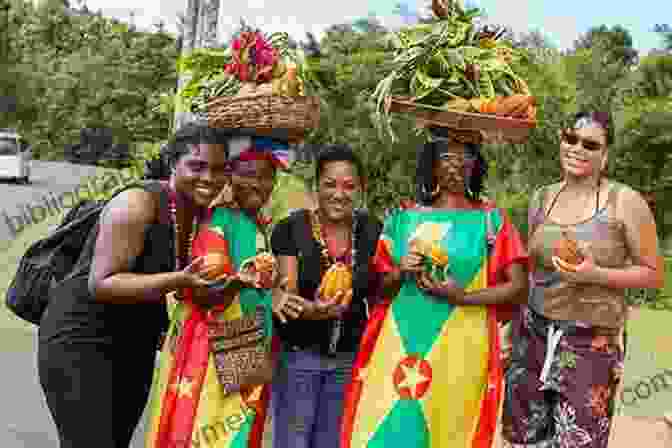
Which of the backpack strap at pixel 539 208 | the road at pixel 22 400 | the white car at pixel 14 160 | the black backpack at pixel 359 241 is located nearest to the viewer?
the black backpack at pixel 359 241

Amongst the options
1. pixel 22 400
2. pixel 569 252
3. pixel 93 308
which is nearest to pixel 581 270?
pixel 569 252

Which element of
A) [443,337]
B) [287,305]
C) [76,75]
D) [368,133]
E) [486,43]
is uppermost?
[76,75]

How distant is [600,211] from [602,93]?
15280 millimetres

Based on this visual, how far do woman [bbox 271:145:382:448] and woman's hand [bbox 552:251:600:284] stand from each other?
0.73 m

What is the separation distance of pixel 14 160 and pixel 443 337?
25.0 meters

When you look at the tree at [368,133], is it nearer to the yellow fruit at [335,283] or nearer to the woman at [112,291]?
the yellow fruit at [335,283]

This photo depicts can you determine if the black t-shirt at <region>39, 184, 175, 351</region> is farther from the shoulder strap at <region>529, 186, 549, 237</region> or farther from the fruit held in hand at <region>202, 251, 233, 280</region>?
the shoulder strap at <region>529, 186, 549, 237</region>

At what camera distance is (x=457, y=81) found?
145 inches

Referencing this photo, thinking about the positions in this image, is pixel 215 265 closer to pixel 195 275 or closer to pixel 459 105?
pixel 195 275

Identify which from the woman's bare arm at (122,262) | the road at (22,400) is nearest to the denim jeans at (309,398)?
the woman's bare arm at (122,262)

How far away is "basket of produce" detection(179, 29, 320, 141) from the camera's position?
130 inches

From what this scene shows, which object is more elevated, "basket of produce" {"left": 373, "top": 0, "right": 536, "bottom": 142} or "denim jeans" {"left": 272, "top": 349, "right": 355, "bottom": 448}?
"basket of produce" {"left": 373, "top": 0, "right": 536, "bottom": 142}

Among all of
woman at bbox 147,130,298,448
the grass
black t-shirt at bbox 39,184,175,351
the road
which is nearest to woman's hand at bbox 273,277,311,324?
woman at bbox 147,130,298,448

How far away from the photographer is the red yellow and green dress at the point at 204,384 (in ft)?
10.7
